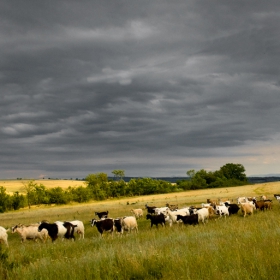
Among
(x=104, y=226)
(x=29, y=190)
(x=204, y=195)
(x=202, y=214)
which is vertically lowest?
(x=204, y=195)

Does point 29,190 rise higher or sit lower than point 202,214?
higher

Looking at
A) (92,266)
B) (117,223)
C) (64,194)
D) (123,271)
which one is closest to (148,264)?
(123,271)

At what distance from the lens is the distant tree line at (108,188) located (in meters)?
104

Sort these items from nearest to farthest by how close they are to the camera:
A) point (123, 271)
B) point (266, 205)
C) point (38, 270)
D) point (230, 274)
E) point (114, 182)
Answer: point (230, 274) → point (123, 271) → point (38, 270) → point (266, 205) → point (114, 182)

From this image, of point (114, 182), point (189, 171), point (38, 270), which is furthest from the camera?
point (189, 171)

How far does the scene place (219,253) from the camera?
759cm

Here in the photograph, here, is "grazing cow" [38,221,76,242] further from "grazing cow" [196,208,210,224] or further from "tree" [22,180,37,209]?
"tree" [22,180,37,209]

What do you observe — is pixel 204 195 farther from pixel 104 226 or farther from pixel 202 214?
pixel 104 226

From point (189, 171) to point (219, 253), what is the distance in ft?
489

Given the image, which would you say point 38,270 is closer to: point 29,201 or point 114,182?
point 29,201

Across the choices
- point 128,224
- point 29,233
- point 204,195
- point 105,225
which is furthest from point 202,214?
point 204,195

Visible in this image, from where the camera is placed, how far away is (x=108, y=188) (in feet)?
414

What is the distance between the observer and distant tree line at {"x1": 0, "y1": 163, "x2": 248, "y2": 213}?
10419 centimetres

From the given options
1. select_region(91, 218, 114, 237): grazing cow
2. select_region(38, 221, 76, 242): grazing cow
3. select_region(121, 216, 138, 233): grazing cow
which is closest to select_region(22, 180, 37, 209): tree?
select_region(121, 216, 138, 233): grazing cow
